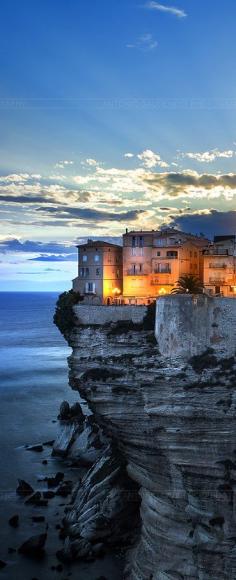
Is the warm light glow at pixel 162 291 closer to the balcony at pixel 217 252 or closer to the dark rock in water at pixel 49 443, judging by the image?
the balcony at pixel 217 252

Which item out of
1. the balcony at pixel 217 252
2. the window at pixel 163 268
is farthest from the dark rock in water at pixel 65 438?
the balcony at pixel 217 252

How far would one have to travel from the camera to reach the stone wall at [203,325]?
28594mm

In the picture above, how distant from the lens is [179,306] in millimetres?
28672

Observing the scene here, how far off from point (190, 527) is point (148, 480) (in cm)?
304

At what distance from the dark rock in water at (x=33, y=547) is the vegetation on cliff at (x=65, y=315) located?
10867 mm

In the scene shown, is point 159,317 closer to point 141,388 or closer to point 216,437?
point 141,388

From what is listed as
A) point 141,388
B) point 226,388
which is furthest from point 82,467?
point 226,388

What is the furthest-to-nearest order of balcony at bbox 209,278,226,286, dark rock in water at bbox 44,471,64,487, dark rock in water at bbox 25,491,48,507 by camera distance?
1. balcony at bbox 209,278,226,286
2. dark rock in water at bbox 44,471,64,487
3. dark rock in water at bbox 25,491,48,507

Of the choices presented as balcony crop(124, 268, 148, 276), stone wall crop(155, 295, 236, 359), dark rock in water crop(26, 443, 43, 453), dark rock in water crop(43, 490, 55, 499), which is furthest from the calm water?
stone wall crop(155, 295, 236, 359)

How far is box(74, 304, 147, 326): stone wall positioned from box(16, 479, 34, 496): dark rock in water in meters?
10.7

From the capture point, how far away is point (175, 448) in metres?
27.4

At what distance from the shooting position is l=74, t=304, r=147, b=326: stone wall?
34312mm

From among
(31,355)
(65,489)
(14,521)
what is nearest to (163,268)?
(65,489)

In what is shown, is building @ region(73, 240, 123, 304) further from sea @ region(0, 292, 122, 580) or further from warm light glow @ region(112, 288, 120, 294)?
sea @ region(0, 292, 122, 580)
